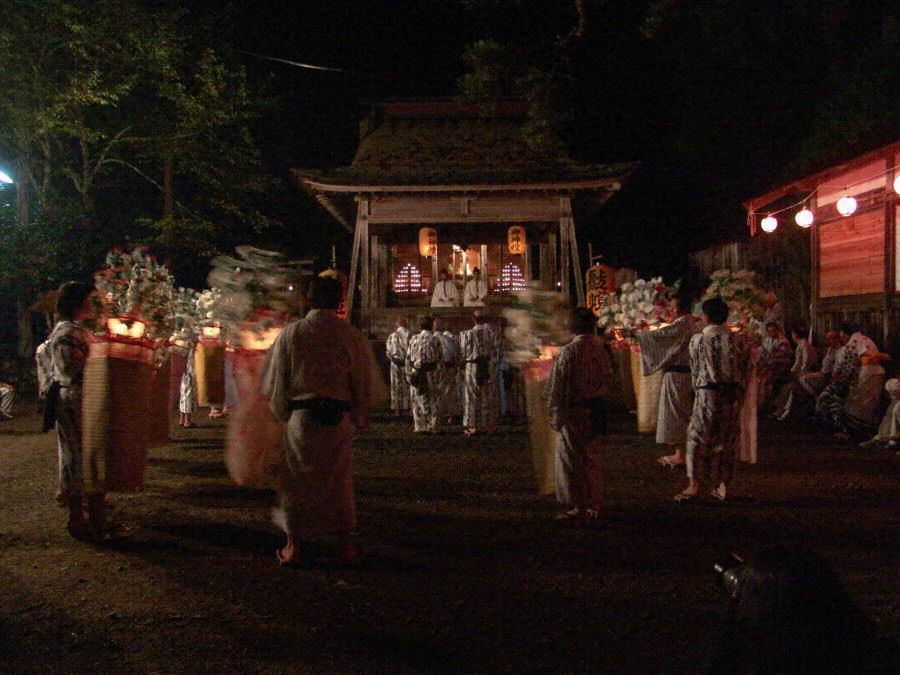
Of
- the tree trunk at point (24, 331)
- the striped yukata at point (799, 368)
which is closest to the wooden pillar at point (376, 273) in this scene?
the tree trunk at point (24, 331)

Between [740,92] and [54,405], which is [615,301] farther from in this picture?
[740,92]

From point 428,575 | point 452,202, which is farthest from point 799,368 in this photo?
point 428,575

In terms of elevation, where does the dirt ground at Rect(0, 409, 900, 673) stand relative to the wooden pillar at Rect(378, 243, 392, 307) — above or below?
below

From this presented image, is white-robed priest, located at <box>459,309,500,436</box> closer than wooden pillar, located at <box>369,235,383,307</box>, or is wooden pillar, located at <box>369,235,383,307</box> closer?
white-robed priest, located at <box>459,309,500,436</box>

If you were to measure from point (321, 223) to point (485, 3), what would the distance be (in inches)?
640

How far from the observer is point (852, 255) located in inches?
492

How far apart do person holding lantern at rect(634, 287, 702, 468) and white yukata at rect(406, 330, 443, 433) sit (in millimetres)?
4539

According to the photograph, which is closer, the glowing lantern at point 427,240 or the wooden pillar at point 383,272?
the glowing lantern at point 427,240

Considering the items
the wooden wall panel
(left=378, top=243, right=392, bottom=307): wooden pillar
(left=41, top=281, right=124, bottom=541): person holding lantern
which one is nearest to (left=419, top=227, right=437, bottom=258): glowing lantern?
(left=378, top=243, right=392, bottom=307): wooden pillar

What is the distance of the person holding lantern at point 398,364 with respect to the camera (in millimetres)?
13625

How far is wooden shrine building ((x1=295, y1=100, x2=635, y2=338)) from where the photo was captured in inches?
667

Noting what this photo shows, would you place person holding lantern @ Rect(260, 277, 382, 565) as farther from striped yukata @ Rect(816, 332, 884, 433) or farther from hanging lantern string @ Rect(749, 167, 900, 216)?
hanging lantern string @ Rect(749, 167, 900, 216)

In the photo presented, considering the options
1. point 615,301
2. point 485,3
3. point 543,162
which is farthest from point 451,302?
point 615,301

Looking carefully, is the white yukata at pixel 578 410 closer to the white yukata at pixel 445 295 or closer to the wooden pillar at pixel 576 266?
the wooden pillar at pixel 576 266
